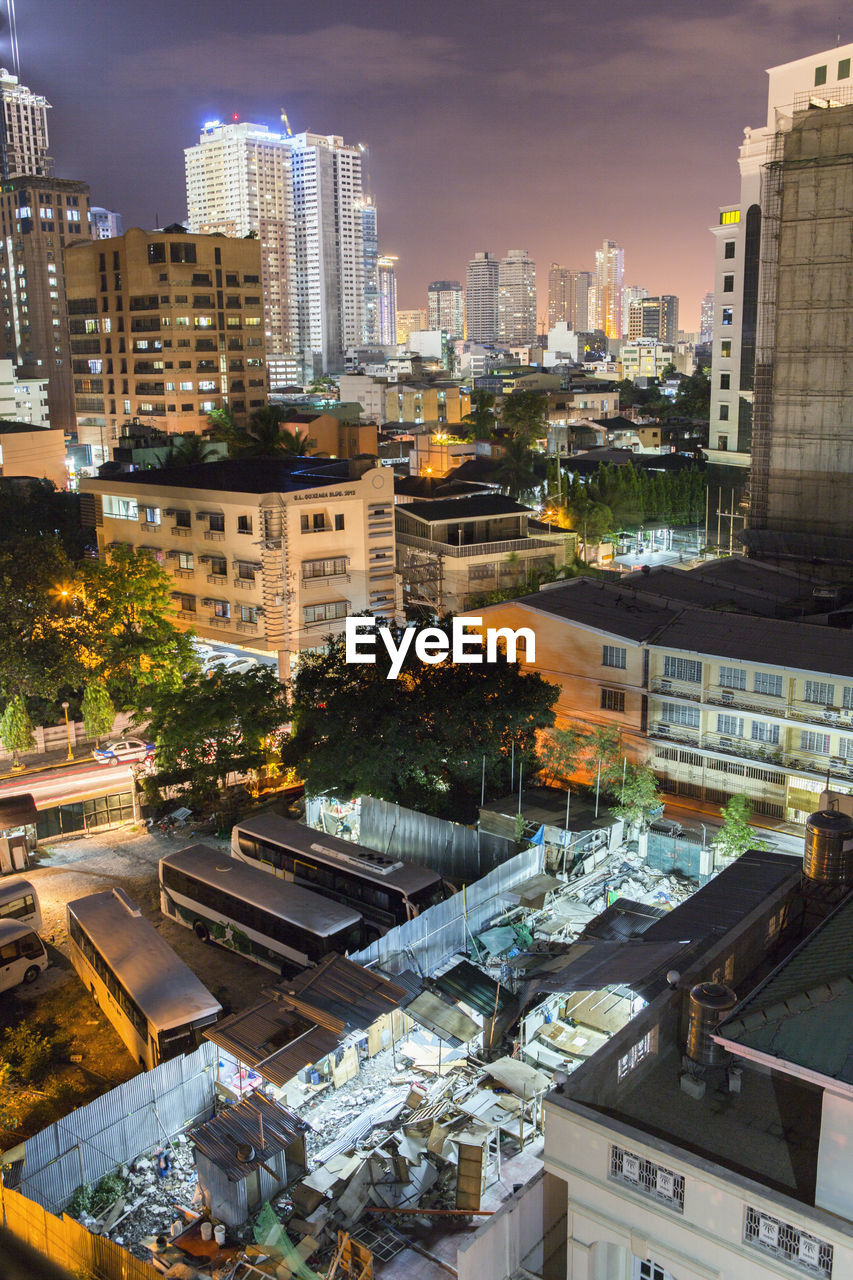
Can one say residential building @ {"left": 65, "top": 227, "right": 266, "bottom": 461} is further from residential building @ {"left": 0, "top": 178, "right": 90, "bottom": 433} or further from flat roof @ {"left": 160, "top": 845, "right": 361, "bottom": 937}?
flat roof @ {"left": 160, "top": 845, "right": 361, "bottom": 937}

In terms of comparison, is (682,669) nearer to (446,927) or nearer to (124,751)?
(446,927)

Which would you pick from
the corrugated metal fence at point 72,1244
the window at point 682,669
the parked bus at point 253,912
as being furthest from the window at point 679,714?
the corrugated metal fence at point 72,1244

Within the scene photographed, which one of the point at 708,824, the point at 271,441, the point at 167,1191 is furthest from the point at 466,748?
the point at 271,441

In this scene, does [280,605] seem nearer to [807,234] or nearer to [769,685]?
[769,685]

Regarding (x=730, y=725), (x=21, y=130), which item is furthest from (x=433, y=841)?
(x=21, y=130)

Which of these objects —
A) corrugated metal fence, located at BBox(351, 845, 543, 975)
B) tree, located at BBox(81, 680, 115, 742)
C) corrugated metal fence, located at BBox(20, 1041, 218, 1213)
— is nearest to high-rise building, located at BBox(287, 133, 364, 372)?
tree, located at BBox(81, 680, 115, 742)
